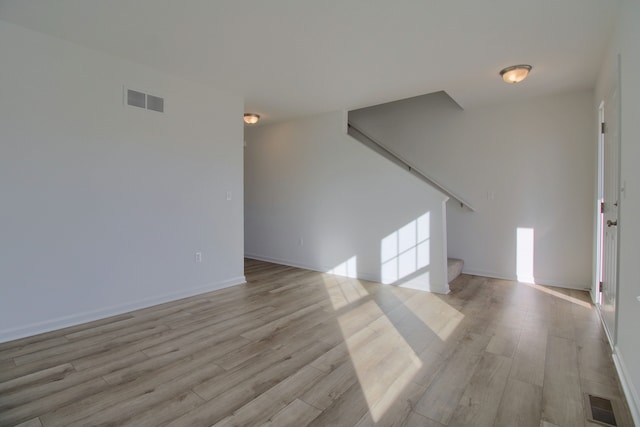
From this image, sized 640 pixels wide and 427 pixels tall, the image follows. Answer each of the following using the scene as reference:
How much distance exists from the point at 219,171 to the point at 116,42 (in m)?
1.64

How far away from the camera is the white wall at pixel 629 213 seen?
172 centimetres

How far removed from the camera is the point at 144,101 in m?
3.29

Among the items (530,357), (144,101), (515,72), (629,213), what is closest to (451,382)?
(530,357)

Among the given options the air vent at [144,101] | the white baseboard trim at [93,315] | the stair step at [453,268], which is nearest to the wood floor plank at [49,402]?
the white baseboard trim at [93,315]

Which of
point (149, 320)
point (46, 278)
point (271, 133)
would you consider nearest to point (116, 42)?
point (46, 278)

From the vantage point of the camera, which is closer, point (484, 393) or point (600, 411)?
point (600, 411)

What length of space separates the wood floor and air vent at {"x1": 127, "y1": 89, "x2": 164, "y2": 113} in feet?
6.86

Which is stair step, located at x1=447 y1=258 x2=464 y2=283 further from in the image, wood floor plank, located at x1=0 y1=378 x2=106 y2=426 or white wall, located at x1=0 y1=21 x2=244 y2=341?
wood floor plank, located at x1=0 y1=378 x2=106 y2=426

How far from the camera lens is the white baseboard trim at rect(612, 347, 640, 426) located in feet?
5.28

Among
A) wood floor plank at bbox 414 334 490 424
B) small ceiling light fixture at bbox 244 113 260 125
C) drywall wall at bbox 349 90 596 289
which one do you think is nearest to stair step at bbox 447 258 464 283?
drywall wall at bbox 349 90 596 289

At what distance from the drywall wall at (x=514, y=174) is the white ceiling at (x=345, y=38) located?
0.51m

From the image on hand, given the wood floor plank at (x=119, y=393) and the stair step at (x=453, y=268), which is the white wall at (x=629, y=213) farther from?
the wood floor plank at (x=119, y=393)

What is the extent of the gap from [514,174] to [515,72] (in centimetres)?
162

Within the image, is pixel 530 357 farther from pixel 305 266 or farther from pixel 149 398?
pixel 305 266
